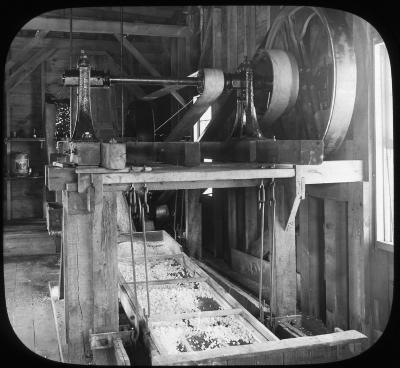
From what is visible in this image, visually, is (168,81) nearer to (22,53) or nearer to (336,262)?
(336,262)

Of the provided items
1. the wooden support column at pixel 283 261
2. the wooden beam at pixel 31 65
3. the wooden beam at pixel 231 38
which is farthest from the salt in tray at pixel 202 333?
the wooden beam at pixel 31 65

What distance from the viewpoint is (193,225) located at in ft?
22.3

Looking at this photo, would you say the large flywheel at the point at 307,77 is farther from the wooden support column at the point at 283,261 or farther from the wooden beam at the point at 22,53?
the wooden beam at the point at 22,53

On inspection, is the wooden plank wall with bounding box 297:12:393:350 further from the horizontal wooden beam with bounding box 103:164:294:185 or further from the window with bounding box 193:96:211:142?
the window with bounding box 193:96:211:142

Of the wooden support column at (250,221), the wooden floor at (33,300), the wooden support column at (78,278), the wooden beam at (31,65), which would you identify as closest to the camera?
the wooden support column at (78,278)

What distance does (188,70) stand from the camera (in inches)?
356

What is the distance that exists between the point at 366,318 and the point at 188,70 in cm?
605

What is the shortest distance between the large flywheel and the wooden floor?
117 inches

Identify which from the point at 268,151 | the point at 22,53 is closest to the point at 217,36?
the point at 268,151

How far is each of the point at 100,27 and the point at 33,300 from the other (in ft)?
14.8

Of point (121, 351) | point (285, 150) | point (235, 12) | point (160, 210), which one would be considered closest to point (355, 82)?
point (285, 150)

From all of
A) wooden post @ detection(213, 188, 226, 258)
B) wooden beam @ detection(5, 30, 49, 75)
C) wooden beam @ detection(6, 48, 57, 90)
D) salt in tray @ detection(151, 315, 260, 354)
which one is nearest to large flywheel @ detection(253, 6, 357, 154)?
salt in tray @ detection(151, 315, 260, 354)

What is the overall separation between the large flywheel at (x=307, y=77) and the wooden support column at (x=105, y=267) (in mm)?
1782

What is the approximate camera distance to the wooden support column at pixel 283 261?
4.25 metres
